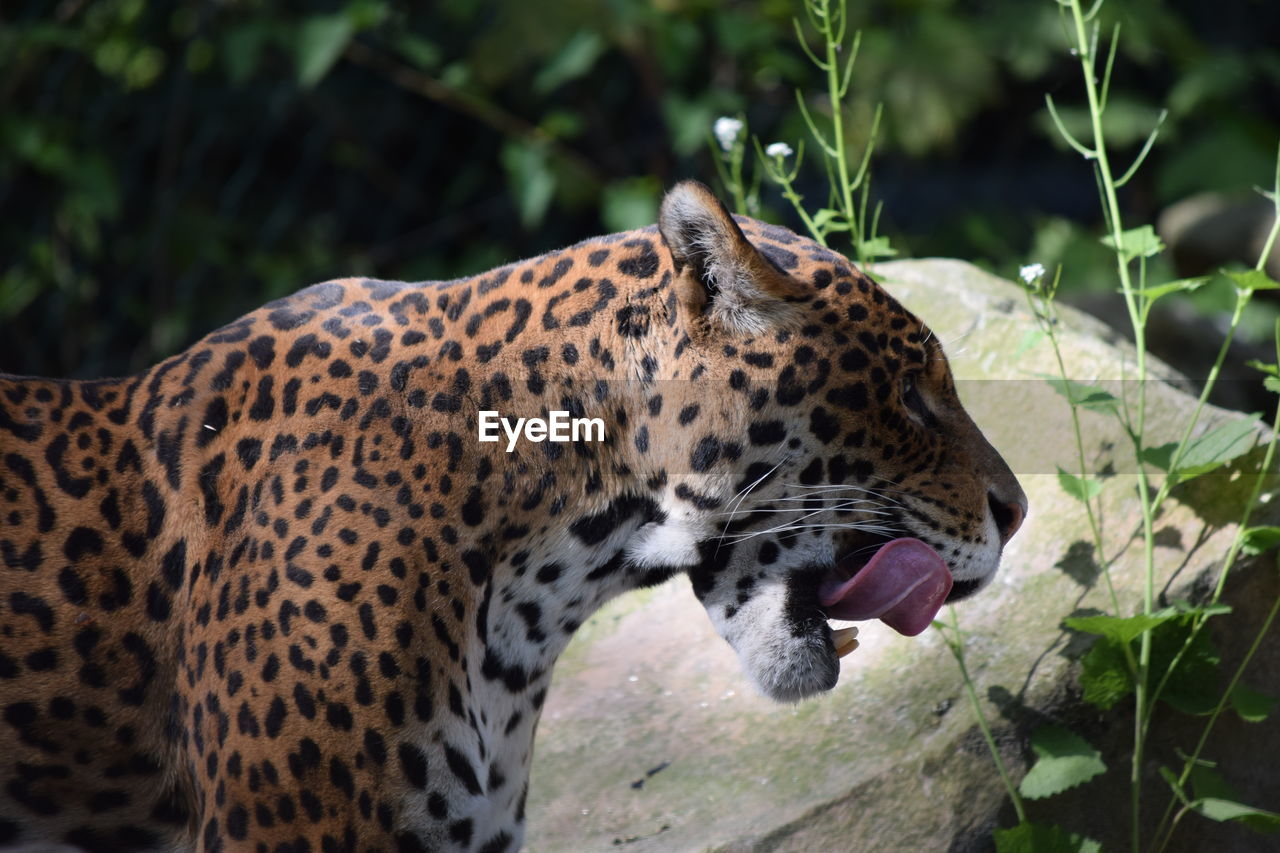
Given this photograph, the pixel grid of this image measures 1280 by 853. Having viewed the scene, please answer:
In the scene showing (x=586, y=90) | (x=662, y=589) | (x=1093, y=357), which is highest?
(x=586, y=90)

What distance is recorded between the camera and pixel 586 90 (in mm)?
7504

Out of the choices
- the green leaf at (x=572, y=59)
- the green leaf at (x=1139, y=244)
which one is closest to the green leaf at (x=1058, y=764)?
the green leaf at (x=1139, y=244)

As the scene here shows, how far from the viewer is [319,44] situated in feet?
21.8

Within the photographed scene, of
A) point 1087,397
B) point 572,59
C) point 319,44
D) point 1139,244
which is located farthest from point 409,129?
point 1087,397

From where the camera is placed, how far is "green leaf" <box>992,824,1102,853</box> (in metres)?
3.04

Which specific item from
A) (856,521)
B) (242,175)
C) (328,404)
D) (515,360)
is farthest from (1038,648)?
(242,175)

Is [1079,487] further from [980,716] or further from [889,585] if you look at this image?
[889,585]

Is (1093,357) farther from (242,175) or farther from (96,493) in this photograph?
(242,175)

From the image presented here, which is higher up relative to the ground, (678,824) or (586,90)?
(586,90)

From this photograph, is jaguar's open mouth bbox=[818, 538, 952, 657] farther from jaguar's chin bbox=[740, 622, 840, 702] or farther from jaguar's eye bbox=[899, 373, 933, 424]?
jaguar's eye bbox=[899, 373, 933, 424]

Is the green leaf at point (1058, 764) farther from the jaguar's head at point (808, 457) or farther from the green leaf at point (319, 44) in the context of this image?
the green leaf at point (319, 44)

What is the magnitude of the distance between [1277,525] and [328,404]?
2.16m

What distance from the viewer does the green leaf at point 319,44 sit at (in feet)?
21.5

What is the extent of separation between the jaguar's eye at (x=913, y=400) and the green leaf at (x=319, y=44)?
4.49 metres
